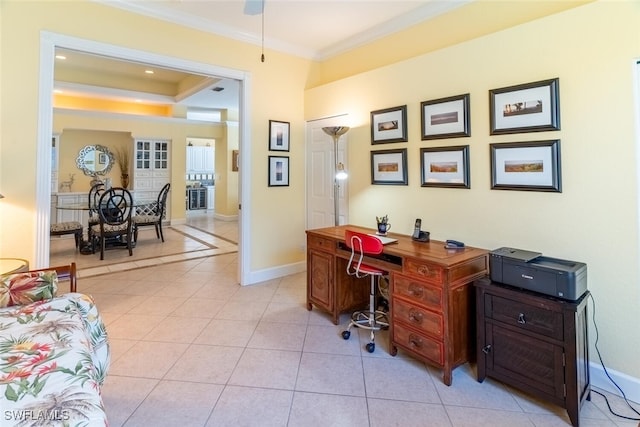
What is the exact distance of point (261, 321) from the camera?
300 centimetres

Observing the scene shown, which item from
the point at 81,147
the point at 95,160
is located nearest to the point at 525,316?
the point at 95,160

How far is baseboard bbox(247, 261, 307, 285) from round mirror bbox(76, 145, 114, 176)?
6201mm

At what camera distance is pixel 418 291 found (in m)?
2.21

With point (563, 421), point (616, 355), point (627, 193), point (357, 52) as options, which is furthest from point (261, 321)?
point (357, 52)

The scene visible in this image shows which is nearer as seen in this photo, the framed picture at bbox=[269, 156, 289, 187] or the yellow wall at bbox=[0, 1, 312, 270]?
the yellow wall at bbox=[0, 1, 312, 270]

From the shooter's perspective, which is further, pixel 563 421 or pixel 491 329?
pixel 491 329

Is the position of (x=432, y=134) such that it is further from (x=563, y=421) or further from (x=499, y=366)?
(x=563, y=421)

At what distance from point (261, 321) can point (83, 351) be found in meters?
1.82

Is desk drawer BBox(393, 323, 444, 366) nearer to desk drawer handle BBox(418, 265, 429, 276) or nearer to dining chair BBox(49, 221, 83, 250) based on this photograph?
desk drawer handle BBox(418, 265, 429, 276)

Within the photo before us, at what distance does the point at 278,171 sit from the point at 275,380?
8.62ft

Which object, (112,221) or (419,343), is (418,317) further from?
(112,221)

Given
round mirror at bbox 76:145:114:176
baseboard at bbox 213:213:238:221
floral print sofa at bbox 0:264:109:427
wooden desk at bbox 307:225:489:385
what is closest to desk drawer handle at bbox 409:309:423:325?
wooden desk at bbox 307:225:489:385

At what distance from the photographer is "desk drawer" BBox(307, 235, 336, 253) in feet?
9.58

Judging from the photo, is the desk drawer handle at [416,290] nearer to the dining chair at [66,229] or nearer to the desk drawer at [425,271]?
the desk drawer at [425,271]
